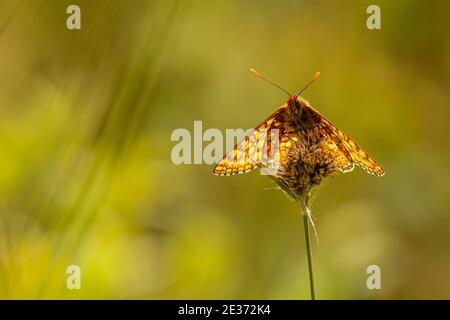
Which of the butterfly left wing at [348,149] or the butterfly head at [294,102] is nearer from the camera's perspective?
the butterfly left wing at [348,149]

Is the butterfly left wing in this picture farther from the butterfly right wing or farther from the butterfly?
the butterfly right wing

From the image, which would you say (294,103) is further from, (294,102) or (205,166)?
(205,166)

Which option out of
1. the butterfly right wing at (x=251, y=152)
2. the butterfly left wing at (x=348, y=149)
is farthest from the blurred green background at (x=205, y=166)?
the butterfly left wing at (x=348, y=149)

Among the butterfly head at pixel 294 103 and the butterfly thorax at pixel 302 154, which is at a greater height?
the butterfly head at pixel 294 103

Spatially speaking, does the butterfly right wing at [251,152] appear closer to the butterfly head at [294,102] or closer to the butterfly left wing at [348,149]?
the butterfly head at [294,102]
